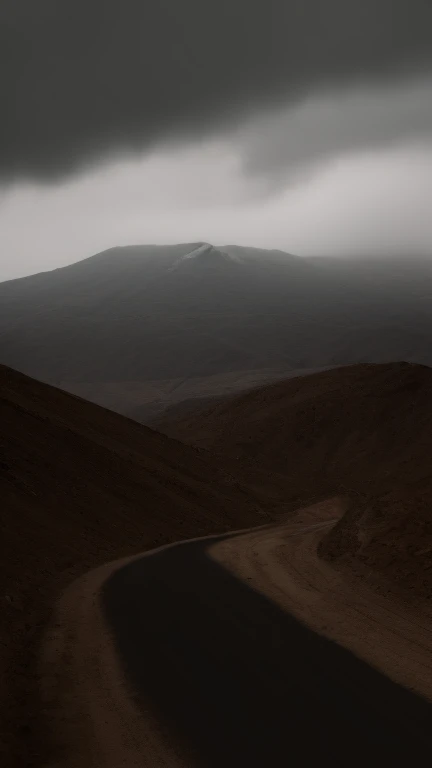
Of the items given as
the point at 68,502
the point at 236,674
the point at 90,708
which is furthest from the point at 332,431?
the point at 90,708

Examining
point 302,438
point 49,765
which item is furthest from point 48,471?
point 302,438

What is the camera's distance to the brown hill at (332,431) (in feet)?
186

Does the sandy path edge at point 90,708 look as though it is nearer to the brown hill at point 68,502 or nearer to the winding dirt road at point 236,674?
the winding dirt road at point 236,674

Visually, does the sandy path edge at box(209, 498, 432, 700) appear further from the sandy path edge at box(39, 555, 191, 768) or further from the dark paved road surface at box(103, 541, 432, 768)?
the sandy path edge at box(39, 555, 191, 768)

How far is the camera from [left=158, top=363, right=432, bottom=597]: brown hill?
56812 millimetres

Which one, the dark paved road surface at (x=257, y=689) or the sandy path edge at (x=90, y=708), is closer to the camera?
the dark paved road surface at (x=257, y=689)

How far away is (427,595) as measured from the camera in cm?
1391

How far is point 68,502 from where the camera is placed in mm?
24969

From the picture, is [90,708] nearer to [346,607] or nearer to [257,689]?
[257,689]

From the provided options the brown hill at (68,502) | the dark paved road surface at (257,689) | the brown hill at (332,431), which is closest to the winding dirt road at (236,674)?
the dark paved road surface at (257,689)

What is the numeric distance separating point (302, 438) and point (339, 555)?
47.9 metres

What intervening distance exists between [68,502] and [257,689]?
16.6 meters

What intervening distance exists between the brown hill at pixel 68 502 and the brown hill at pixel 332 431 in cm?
1117

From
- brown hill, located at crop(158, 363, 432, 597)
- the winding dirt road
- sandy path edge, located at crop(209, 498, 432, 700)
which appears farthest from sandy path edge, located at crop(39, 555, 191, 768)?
brown hill, located at crop(158, 363, 432, 597)
